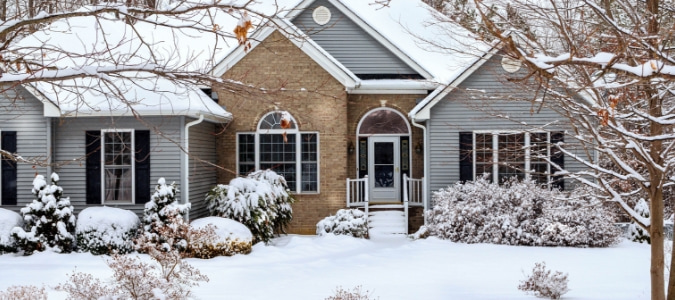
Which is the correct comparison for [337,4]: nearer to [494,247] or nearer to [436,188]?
[436,188]

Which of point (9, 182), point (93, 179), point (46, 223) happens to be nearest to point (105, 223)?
point (46, 223)

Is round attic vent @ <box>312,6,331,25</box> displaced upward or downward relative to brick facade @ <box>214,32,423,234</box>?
upward

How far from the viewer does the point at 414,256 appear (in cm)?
1531

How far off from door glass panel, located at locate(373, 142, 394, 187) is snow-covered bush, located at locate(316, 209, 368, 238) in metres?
3.05

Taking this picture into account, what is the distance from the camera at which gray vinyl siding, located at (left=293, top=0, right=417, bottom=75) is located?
20812 millimetres

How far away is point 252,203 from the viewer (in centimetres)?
1630

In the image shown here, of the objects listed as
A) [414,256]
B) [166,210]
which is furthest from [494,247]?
[166,210]

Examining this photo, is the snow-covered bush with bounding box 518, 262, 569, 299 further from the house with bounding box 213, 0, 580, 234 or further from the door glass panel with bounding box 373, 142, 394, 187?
the door glass panel with bounding box 373, 142, 394, 187

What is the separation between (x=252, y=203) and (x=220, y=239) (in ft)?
4.90

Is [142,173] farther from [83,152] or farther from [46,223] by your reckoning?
[46,223]

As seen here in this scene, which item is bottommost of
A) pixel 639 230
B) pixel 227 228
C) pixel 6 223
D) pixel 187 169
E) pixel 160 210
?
pixel 639 230

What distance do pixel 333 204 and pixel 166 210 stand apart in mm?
5736

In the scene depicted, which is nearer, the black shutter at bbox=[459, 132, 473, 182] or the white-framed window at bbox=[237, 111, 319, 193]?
the black shutter at bbox=[459, 132, 473, 182]

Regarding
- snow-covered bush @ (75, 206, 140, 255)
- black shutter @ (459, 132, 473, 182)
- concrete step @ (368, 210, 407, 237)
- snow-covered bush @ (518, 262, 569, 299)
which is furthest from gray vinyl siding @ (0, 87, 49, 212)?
snow-covered bush @ (518, 262, 569, 299)
